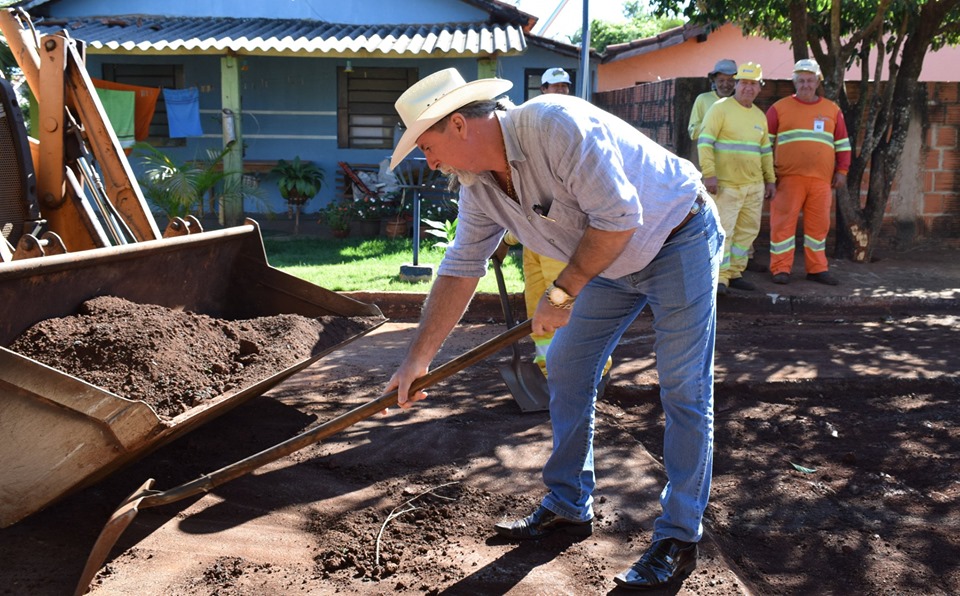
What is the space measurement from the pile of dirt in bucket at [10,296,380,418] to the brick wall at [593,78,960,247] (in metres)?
6.41

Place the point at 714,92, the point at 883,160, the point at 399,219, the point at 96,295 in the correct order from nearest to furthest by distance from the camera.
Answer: the point at 96,295, the point at 714,92, the point at 883,160, the point at 399,219

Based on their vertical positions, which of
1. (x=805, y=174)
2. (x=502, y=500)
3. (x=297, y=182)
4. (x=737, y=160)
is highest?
(x=737, y=160)

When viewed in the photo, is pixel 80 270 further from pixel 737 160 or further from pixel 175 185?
pixel 175 185

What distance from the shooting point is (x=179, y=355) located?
12.9 feet

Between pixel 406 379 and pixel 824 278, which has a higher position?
pixel 406 379

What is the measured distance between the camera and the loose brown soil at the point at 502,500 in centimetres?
321

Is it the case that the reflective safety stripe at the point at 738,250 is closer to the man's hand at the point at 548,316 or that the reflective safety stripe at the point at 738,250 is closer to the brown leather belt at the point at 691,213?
the brown leather belt at the point at 691,213

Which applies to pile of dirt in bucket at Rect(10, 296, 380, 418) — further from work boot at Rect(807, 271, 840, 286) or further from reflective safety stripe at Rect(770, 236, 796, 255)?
work boot at Rect(807, 271, 840, 286)

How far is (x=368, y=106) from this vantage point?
47.0 ft

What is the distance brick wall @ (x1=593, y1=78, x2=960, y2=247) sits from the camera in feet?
32.4

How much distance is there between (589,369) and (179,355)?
68.8 inches

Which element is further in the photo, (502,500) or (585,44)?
(585,44)

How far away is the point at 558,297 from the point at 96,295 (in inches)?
87.9

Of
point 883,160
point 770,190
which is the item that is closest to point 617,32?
point 883,160
